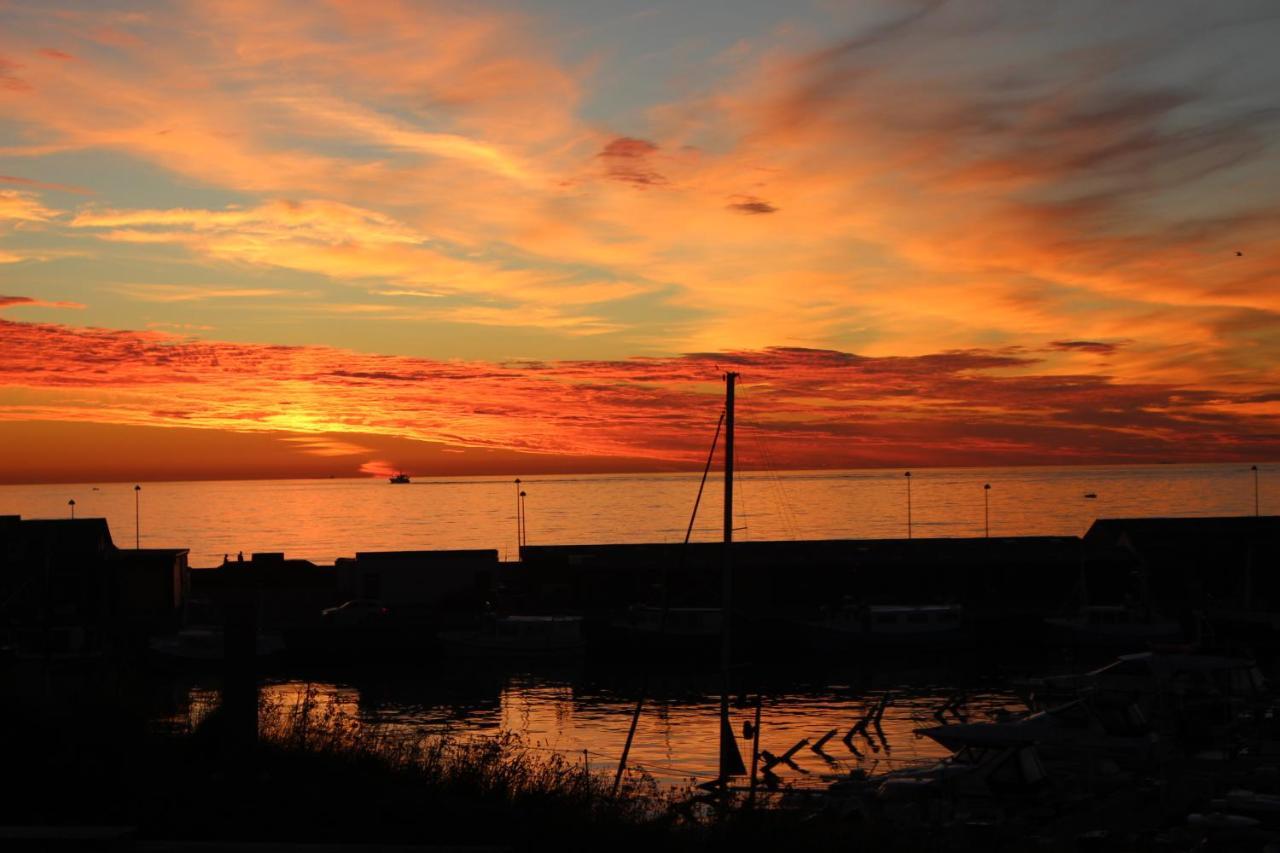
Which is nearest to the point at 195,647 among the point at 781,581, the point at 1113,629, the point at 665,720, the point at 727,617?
the point at 665,720

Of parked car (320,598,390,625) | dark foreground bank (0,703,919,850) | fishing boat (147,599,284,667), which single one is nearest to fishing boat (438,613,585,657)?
parked car (320,598,390,625)

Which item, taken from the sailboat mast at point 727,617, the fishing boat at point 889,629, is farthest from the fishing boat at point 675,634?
the sailboat mast at point 727,617

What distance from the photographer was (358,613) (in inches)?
2977

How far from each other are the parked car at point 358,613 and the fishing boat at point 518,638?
17.0 ft

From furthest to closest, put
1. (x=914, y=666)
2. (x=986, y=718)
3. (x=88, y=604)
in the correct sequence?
(x=914, y=666) → (x=88, y=604) → (x=986, y=718)

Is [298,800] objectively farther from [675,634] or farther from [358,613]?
[358,613]

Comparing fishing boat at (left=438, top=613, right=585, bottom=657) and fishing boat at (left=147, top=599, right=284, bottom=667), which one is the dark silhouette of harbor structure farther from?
fishing boat at (left=438, top=613, right=585, bottom=657)

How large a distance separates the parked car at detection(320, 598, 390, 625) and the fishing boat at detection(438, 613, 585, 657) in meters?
5.19

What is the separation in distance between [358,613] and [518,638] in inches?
455

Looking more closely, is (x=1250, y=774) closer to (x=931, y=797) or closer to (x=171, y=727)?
(x=931, y=797)

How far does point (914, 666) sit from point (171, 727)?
5269cm

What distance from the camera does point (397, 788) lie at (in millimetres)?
18594

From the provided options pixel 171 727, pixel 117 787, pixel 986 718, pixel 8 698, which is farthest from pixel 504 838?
pixel 986 718

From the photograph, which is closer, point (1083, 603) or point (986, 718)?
point (986, 718)
